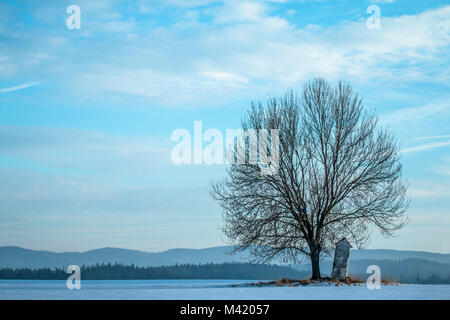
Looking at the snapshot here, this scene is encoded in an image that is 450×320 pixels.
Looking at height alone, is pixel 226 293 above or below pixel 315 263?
below

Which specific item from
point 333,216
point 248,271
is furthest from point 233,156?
point 248,271

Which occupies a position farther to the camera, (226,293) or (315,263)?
(315,263)

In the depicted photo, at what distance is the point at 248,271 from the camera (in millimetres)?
38125

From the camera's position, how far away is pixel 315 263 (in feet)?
92.6

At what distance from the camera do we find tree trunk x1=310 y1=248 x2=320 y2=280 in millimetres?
28047

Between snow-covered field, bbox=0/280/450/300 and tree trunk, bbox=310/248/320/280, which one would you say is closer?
snow-covered field, bbox=0/280/450/300

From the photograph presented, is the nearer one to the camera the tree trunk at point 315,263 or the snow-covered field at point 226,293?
the snow-covered field at point 226,293

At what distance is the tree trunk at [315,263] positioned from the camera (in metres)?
28.0
